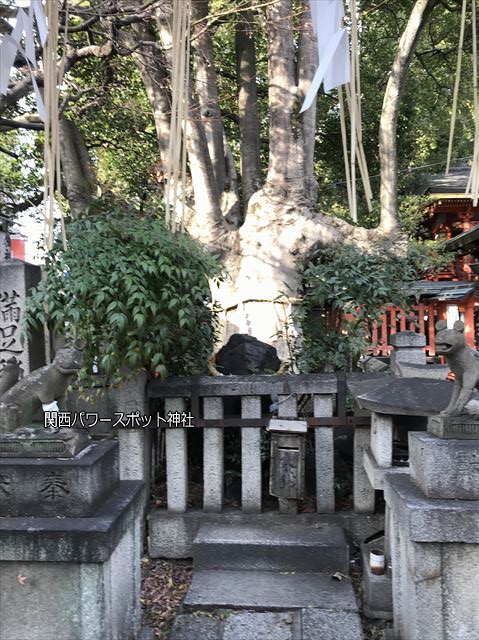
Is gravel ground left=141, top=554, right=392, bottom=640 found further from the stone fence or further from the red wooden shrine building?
the red wooden shrine building

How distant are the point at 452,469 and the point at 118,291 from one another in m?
2.60

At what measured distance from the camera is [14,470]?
251 cm

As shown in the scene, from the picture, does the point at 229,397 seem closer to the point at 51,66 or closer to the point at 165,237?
the point at 165,237

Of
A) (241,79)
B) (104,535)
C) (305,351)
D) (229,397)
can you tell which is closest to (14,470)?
(104,535)

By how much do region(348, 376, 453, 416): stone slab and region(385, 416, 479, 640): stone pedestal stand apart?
0.90 metres

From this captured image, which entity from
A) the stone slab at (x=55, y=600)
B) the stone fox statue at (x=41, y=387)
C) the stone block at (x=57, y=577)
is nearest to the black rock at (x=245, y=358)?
the stone fox statue at (x=41, y=387)

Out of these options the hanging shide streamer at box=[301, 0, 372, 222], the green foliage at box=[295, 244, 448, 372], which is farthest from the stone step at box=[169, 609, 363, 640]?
the hanging shide streamer at box=[301, 0, 372, 222]

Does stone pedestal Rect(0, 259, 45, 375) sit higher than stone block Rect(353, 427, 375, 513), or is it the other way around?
stone pedestal Rect(0, 259, 45, 375)

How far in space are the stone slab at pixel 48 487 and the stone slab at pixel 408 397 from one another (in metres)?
2.05

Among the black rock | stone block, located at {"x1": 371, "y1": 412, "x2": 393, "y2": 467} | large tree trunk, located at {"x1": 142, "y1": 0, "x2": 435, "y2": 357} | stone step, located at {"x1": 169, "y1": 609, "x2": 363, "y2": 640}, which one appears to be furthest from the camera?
large tree trunk, located at {"x1": 142, "y1": 0, "x2": 435, "y2": 357}

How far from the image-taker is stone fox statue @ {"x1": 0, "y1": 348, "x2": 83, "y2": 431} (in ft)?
9.19

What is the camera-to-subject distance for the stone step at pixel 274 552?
389 centimetres

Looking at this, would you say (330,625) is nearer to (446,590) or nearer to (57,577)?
(446,590)

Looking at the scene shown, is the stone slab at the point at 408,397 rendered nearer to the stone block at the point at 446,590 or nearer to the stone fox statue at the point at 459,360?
the stone fox statue at the point at 459,360
